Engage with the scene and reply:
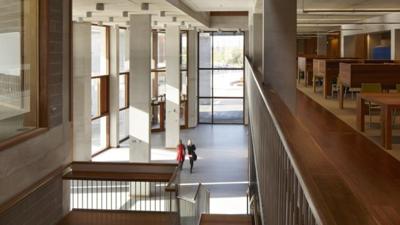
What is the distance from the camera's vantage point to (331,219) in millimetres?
1202

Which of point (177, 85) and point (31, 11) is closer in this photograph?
point (31, 11)

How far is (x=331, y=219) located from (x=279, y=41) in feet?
22.2

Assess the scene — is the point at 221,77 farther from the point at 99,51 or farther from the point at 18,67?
the point at 18,67

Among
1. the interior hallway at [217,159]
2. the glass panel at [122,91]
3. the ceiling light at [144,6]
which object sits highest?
the ceiling light at [144,6]

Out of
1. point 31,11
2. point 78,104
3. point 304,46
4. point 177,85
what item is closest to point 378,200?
point 31,11

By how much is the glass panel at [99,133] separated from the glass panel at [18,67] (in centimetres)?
1408

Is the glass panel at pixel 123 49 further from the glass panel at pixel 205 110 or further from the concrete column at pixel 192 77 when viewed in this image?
the glass panel at pixel 205 110

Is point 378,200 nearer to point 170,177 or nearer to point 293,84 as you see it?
point 293,84

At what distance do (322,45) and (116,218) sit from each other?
75.3 ft

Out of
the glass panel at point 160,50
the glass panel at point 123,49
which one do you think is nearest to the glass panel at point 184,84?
the glass panel at point 160,50

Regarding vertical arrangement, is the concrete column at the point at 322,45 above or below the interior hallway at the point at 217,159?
above

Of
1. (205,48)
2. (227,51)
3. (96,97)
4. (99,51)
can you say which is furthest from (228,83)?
(96,97)

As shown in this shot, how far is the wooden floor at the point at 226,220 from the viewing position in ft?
34.3

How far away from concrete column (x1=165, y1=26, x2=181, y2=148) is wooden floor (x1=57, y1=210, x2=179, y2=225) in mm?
13585
